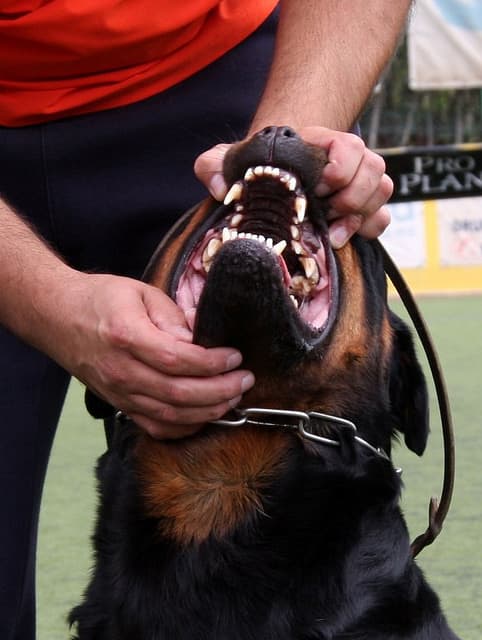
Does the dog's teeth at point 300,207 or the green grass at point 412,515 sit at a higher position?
the dog's teeth at point 300,207

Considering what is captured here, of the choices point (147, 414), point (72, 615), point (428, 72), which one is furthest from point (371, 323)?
point (428, 72)

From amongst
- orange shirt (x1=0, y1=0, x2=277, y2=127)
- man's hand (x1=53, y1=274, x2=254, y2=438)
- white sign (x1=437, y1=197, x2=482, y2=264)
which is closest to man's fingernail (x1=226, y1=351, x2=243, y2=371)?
man's hand (x1=53, y1=274, x2=254, y2=438)

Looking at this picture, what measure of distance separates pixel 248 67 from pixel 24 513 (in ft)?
3.42

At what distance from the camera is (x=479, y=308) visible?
1126cm

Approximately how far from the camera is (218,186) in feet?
7.18

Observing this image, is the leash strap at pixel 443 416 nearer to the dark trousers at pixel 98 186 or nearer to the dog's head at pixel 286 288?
the dog's head at pixel 286 288

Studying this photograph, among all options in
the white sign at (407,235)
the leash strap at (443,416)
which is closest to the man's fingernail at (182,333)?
the leash strap at (443,416)

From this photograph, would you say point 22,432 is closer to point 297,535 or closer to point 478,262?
point 297,535

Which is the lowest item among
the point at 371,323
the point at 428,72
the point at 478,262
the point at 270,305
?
the point at 478,262

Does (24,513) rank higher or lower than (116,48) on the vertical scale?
lower

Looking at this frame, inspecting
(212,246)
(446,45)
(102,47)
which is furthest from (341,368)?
(446,45)

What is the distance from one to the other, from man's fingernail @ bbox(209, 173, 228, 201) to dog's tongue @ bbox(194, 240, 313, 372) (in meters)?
0.21

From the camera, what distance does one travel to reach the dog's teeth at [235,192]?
2.14 meters

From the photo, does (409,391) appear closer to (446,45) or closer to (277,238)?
(277,238)
